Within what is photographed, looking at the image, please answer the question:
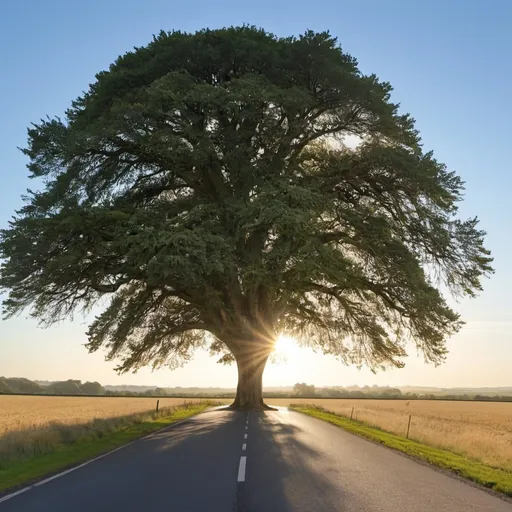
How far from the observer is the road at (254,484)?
7680mm

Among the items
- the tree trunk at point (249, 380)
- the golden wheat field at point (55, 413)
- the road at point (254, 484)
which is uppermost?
the tree trunk at point (249, 380)

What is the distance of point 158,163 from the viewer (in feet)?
91.0

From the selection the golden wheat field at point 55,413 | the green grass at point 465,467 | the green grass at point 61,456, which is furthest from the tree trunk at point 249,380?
the green grass at point 465,467

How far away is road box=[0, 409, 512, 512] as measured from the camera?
7680 millimetres

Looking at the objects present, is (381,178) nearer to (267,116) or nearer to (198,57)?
(267,116)

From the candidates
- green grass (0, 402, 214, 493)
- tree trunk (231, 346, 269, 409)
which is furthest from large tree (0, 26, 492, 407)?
green grass (0, 402, 214, 493)

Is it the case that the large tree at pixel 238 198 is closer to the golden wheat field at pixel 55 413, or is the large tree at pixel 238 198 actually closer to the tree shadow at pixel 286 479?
the golden wheat field at pixel 55 413

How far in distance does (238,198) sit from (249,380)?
1298cm

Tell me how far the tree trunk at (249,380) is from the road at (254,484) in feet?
63.0

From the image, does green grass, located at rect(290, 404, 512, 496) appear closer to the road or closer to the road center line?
the road

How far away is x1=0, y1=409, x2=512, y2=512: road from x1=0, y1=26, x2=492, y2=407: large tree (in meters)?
9.85

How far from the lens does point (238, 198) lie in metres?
26.9

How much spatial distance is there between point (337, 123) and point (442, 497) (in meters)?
22.8

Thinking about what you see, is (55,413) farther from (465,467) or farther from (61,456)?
(465,467)
